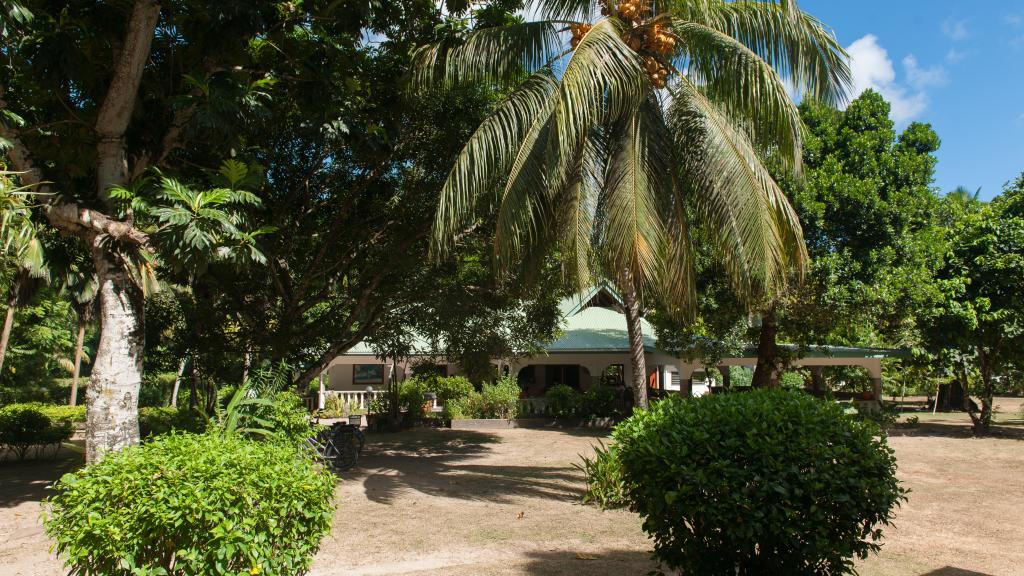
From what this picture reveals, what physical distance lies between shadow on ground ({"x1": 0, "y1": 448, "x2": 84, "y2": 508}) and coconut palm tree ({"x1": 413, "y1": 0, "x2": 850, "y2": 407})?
26.9ft

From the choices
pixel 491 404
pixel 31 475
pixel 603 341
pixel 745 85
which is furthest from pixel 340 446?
pixel 603 341

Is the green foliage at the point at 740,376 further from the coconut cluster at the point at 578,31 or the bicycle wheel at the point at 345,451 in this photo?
the coconut cluster at the point at 578,31

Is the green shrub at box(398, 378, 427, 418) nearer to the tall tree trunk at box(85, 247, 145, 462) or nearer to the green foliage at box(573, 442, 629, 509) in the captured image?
the green foliage at box(573, 442, 629, 509)

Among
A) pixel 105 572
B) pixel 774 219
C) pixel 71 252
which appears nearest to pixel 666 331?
pixel 774 219

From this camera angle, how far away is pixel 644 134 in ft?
31.1

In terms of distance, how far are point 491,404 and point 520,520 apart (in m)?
14.2

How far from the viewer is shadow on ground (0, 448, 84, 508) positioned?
36.1ft

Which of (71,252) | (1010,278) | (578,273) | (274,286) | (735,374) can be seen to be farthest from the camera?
(735,374)

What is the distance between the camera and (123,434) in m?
7.32

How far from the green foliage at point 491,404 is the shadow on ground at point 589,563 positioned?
15.6 m

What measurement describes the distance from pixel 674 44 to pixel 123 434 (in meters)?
8.63

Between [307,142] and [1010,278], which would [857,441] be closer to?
[307,142]

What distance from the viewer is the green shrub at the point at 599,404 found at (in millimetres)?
22375

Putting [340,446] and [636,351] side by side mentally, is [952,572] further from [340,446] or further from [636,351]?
[340,446]
